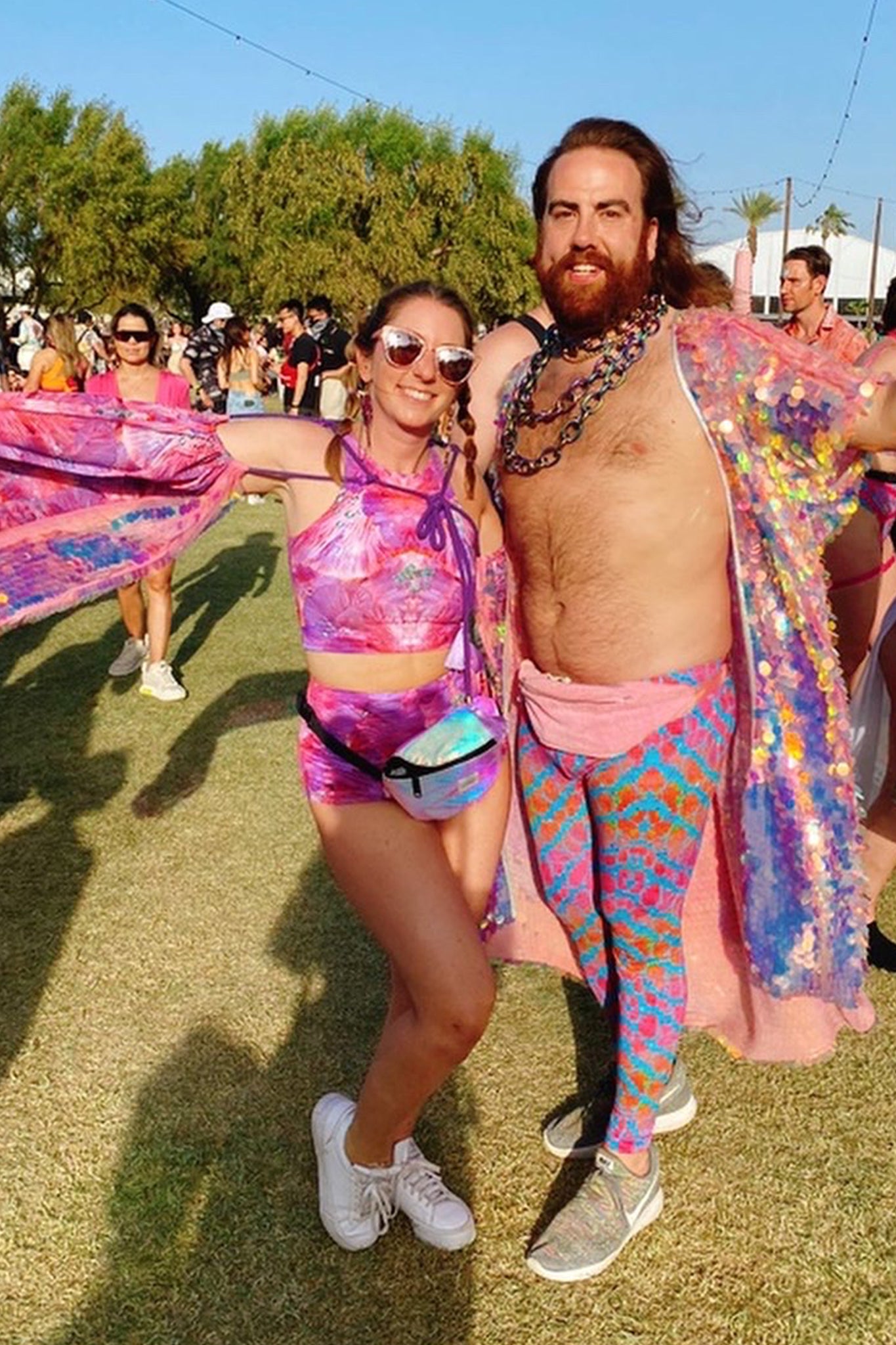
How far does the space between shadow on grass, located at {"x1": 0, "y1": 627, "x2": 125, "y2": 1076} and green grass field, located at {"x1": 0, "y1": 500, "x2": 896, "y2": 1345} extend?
0.01 m

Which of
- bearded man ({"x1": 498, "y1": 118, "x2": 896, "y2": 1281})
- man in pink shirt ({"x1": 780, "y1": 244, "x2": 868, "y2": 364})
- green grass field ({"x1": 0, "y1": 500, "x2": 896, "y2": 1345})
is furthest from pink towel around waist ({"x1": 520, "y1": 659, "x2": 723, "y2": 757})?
man in pink shirt ({"x1": 780, "y1": 244, "x2": 868, "y2": 364})

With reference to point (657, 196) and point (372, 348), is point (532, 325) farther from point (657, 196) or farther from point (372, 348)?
point (372, 348)

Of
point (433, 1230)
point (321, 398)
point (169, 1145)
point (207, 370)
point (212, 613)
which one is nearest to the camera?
point (433, 1230)

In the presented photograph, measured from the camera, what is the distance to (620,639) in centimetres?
212

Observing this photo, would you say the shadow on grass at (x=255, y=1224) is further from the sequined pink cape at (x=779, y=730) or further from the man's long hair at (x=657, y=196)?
the man's long hair at (x=657, y=196)

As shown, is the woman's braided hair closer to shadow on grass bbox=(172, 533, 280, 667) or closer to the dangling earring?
the dangling earring

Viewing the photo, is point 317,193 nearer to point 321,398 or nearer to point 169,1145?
point 321,398

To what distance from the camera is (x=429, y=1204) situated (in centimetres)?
229

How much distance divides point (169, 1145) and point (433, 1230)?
707 millimetres

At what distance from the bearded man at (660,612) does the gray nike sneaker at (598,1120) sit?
19 centimetres

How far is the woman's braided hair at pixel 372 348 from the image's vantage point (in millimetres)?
2109

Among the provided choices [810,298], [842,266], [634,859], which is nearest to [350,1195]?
[634,859]

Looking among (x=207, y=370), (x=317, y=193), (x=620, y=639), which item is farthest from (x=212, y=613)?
(x=317, y=193)

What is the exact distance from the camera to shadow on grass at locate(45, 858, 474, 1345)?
2.11 m
